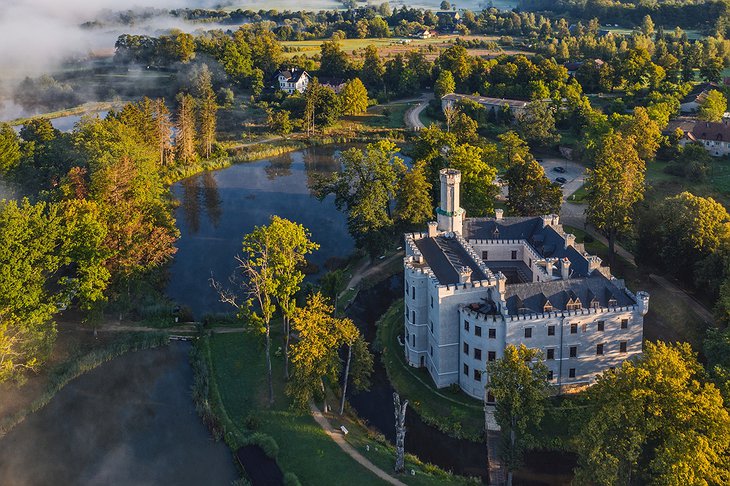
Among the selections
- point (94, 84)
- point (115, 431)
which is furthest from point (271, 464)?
point (94, 84)

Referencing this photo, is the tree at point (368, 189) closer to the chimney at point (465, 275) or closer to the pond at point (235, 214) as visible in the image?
the pond at point (235, 214)

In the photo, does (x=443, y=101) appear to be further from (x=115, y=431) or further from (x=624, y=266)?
(x=115, y=431)

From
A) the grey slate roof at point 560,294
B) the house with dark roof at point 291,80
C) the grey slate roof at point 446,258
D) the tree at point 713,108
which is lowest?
the grey slate roof at point 560,294

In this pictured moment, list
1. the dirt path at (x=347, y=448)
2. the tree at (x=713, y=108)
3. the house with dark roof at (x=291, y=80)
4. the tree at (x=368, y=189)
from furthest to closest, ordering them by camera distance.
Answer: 1. the house with dark roof at (x=291, y=80)
2. the tree at (x=713, y=108)
3. the tree at (x=368, y=189)
4. the dirt path at (x=347, y=448)

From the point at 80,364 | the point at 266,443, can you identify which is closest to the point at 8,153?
the point at 80,364

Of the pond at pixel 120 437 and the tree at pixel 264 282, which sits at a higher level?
the tree at pixel 264 282

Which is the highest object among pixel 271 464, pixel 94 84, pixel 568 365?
pixel 94 84

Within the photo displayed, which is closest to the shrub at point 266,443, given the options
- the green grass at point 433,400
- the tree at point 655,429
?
the green grass at point 433,400
